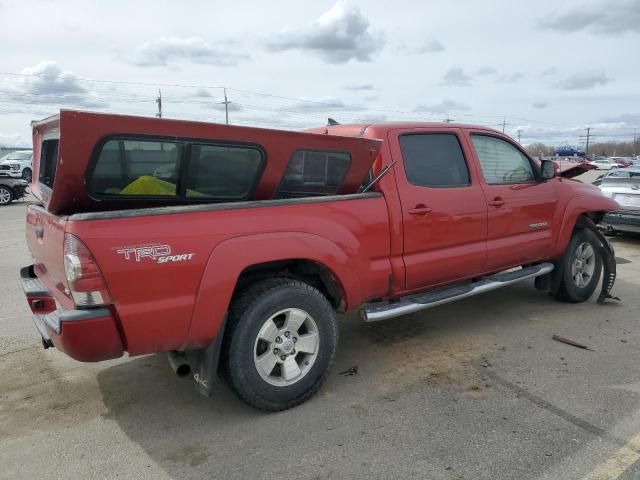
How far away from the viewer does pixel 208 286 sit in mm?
2998

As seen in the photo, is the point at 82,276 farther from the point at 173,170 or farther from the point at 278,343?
the point at 278,343

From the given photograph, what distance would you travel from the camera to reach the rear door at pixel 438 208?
4.09 metres

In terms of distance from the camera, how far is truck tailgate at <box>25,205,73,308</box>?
2.87 metres

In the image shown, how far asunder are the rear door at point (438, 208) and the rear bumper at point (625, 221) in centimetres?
593

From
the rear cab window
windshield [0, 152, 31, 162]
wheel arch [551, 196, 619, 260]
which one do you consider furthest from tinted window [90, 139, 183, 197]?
windshield [0, 152, 31, 162]

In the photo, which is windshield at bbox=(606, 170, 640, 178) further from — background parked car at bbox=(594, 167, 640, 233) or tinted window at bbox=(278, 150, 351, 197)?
tinted window at bbox=(278, 150, 351, 197)

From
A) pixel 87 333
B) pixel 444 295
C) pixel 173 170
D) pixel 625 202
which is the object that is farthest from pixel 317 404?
pixel 625 202

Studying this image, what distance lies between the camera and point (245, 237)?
123 inches

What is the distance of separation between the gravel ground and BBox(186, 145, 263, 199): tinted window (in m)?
1.46

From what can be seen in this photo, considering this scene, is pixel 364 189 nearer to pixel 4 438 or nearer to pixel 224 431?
pixel 224 431

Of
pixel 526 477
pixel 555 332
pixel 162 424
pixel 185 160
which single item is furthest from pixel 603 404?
pixel 185 160

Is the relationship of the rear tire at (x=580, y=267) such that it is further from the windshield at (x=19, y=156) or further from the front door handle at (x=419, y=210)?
the windshield at (x=19, y=156)

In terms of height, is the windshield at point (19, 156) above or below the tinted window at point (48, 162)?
above

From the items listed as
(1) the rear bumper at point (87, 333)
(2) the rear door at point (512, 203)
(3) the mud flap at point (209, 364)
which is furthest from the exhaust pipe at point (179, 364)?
(2) the rear door at point (512, 203)
